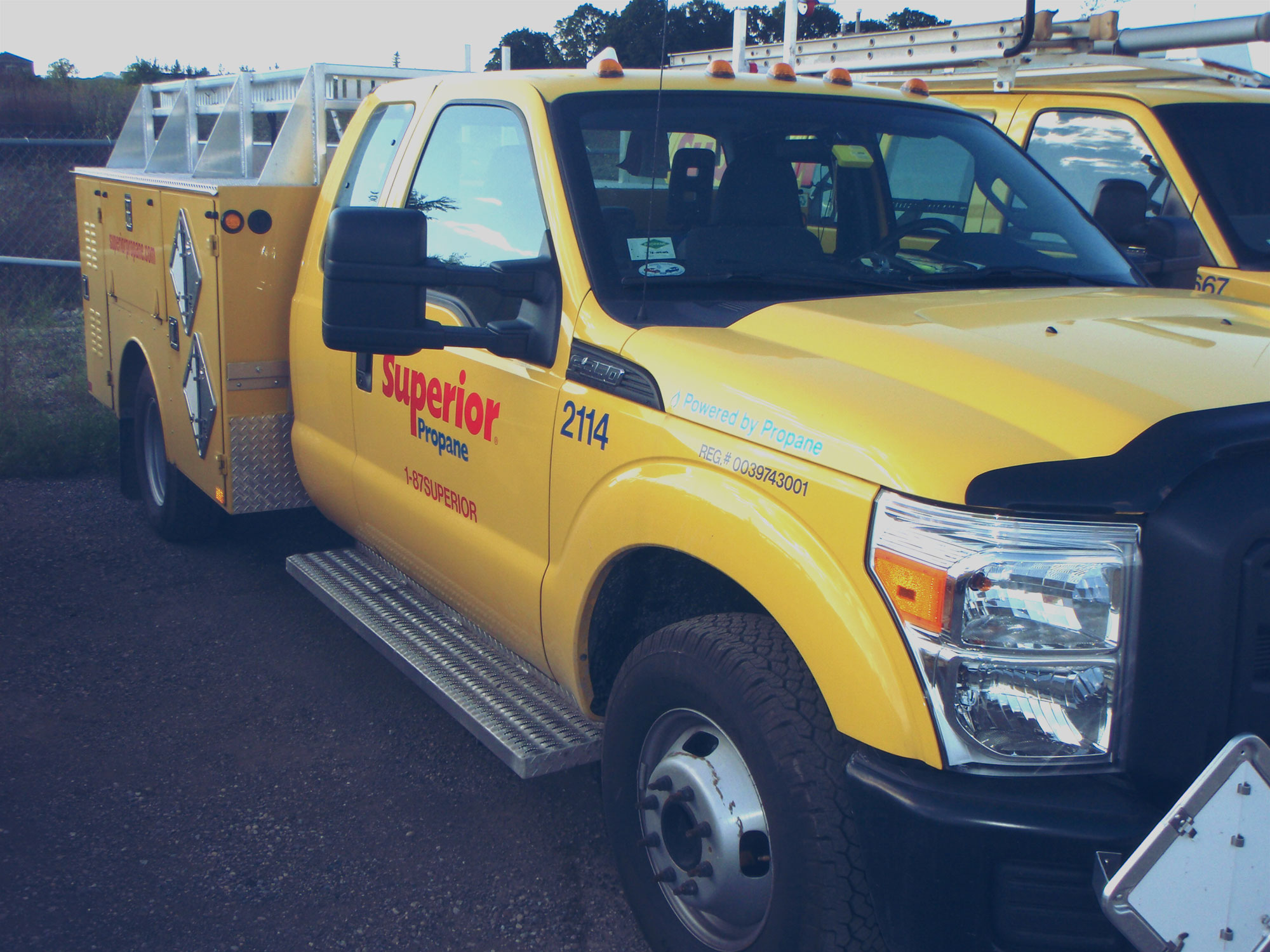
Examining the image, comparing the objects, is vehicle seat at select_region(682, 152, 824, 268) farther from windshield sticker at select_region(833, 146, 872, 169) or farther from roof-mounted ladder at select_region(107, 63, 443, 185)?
roof-mounted ladder at select_region(107, 63, 443, 185)

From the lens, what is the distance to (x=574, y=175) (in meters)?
2.99

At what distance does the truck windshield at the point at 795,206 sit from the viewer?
9.64ft

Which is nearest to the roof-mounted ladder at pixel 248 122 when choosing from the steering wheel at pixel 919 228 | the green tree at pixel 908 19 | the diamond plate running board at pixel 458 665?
the diamond plate running board at pixel 458 665

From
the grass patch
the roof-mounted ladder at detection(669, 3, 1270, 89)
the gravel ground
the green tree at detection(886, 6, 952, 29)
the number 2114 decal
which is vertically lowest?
the gravel ground

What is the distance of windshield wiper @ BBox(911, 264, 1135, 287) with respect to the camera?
3090mm

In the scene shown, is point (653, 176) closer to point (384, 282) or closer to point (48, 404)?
point (384, 282)

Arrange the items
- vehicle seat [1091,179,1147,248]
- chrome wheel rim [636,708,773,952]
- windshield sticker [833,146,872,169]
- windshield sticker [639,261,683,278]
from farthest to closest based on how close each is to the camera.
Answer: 1. vehicle seat [1091,179,1147,248]
2. windshield sticker [833,146,872,169]
3. windshield sticker [639,261,683,278]
4. chrome wheel rim [636,708,773,952]

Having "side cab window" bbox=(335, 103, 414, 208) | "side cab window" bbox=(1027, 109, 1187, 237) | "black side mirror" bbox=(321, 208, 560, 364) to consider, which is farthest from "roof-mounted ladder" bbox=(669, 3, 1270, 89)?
"black side mirror" bbox=(321, 208, 560, 364)

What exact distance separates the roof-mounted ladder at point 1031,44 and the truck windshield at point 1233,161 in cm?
63

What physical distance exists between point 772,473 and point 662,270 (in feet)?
2.87

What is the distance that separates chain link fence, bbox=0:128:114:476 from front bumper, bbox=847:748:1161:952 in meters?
6.23

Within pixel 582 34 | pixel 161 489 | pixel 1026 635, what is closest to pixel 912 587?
pixel 1026 635

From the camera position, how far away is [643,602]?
2875 mm

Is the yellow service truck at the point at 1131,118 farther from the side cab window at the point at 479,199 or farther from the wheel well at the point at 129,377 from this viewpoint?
the wheel well at the point at 129,377
